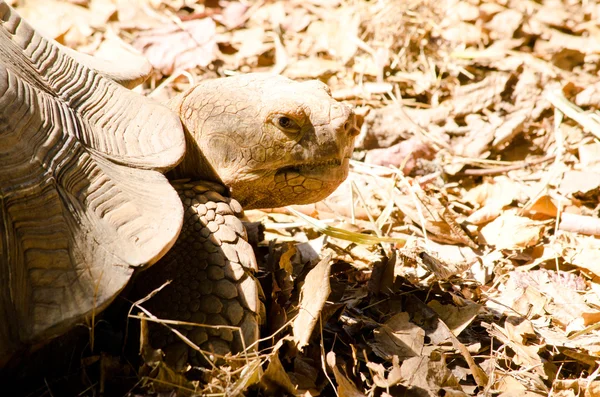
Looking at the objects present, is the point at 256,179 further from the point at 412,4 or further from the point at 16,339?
the point at 412,4

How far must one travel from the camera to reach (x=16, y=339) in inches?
67.9

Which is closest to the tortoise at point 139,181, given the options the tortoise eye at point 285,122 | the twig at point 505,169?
the tortoise eye at point 285,122

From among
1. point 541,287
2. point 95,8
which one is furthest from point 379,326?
point 95,8

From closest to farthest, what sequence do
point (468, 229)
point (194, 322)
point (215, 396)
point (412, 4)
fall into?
point (215, 396) → point (194, 322) → point (468, 229) → point (412, 4)

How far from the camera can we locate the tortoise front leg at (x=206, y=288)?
78.2 inches

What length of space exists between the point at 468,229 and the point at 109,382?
2.13 metres

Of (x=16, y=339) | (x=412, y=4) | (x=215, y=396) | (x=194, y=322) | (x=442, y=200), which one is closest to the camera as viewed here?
(x=16, y=339)

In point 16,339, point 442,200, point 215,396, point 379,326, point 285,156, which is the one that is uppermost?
point 285,156

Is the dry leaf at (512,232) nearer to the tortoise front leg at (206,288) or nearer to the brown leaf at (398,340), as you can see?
the brown leaf at (398,340)

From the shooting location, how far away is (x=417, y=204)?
→ 11.1 ft

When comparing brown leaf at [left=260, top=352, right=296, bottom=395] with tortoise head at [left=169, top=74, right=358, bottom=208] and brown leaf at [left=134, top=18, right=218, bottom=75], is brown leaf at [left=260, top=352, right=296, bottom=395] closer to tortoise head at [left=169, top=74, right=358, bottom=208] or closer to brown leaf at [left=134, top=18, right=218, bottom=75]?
tortoise head at [left=169, top=74, right=358, bottom=208]

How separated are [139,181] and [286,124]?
1.80 ft

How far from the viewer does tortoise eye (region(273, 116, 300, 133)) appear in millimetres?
2234

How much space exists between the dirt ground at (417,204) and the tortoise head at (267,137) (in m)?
0.30
